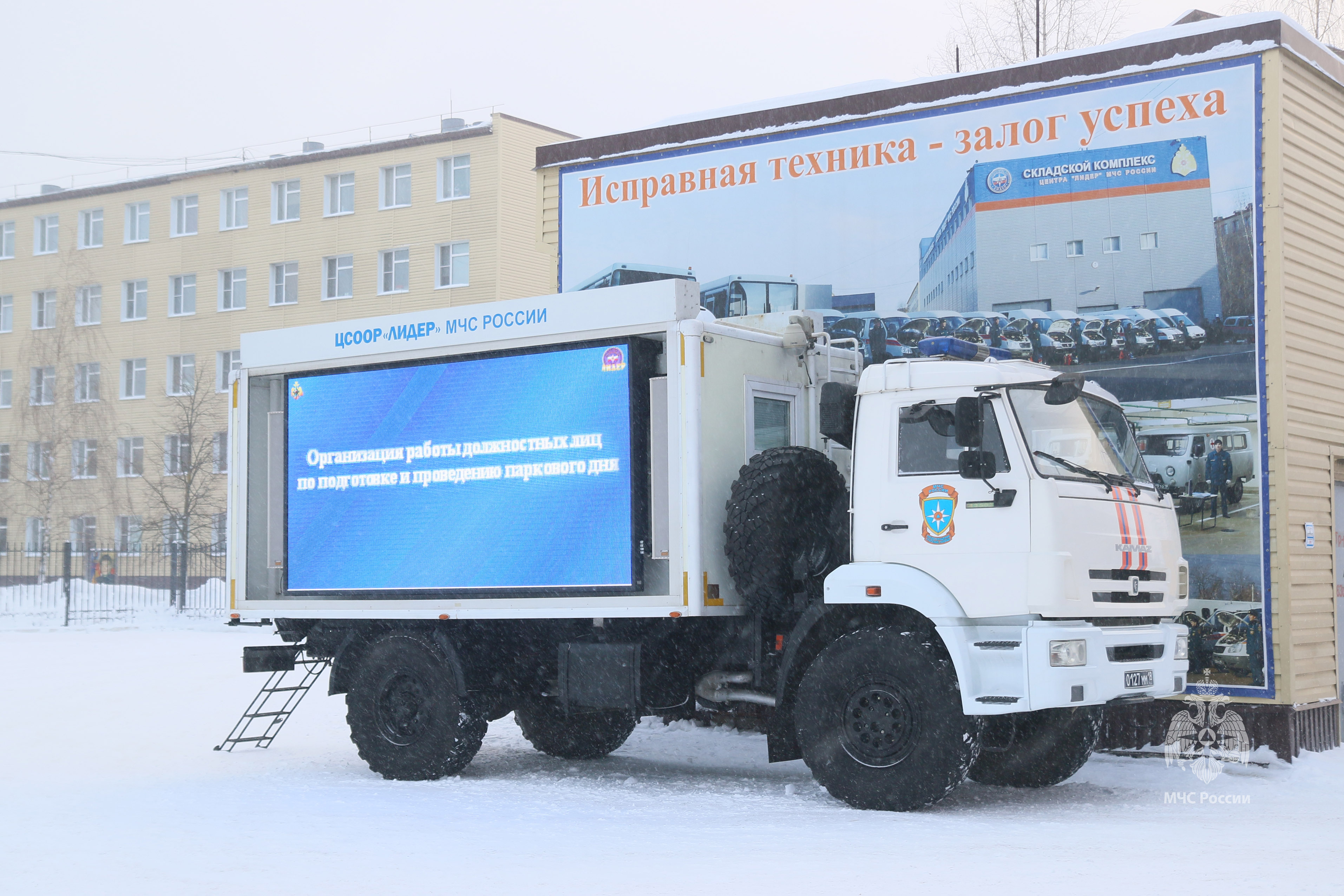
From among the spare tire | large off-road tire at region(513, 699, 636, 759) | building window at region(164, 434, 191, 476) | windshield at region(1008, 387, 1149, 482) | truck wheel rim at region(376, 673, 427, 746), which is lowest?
large off-road tire at region(513, 699, 636, 759)

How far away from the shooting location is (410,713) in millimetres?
11258

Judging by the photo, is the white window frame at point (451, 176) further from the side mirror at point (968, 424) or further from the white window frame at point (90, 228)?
the side mirror at point (968, 424)

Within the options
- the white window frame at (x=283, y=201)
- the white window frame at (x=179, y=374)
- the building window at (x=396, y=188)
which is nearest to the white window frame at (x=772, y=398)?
the building window at (x=396, y=188)

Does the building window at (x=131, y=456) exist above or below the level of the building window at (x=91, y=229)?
below

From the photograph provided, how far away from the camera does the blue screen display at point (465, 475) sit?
1030 cm

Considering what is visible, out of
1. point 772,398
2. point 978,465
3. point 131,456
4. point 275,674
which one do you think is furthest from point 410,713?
point 131,456

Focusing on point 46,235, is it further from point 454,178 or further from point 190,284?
point 454,178

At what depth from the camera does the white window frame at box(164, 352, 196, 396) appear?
149 feet

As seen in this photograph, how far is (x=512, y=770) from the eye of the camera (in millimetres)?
11852

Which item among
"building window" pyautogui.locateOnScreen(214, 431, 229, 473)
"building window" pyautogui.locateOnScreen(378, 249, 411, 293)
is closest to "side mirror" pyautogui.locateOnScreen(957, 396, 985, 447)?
"building window" pyautogui.locateOnScreen(378, 249, 411, 293)

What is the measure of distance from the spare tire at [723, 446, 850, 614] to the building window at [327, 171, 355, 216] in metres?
35.2

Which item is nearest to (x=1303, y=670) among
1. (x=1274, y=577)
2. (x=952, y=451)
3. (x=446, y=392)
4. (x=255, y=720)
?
(x=1274, y=577)

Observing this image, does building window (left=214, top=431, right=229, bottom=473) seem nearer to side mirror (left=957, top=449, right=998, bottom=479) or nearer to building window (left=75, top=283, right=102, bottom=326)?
building window (left=75, top=283, right=102, bottom=326)

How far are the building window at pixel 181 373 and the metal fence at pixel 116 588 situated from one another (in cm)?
601
